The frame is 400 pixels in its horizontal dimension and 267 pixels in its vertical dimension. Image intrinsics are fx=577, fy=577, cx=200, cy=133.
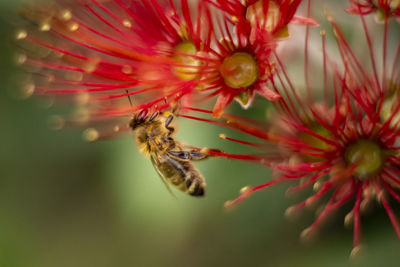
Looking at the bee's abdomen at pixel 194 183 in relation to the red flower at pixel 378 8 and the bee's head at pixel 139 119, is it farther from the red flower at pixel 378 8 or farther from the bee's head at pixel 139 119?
the red flower at pixel 378 8

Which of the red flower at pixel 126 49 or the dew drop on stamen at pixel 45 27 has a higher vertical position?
the dew drop on stamen at pixel 45 27

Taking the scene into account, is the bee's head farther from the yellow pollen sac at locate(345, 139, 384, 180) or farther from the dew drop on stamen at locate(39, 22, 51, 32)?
the yellow pollen sac at locate(345, 139, 384, 180)

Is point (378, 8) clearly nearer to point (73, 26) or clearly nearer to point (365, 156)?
point (365, 156)

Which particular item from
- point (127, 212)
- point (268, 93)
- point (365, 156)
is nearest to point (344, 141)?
point (365, 156)

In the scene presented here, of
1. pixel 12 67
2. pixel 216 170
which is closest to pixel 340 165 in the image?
pixel 216 170

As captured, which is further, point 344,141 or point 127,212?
point 127,212

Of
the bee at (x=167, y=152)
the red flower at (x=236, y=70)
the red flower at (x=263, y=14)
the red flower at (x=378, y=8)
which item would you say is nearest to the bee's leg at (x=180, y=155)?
the bee at (x=167, y=152)

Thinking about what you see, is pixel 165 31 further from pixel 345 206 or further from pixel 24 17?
pixel 345 206

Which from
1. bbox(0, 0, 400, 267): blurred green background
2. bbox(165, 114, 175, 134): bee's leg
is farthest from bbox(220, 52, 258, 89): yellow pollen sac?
bbox(0, 0, 400, 267): blurred green background
